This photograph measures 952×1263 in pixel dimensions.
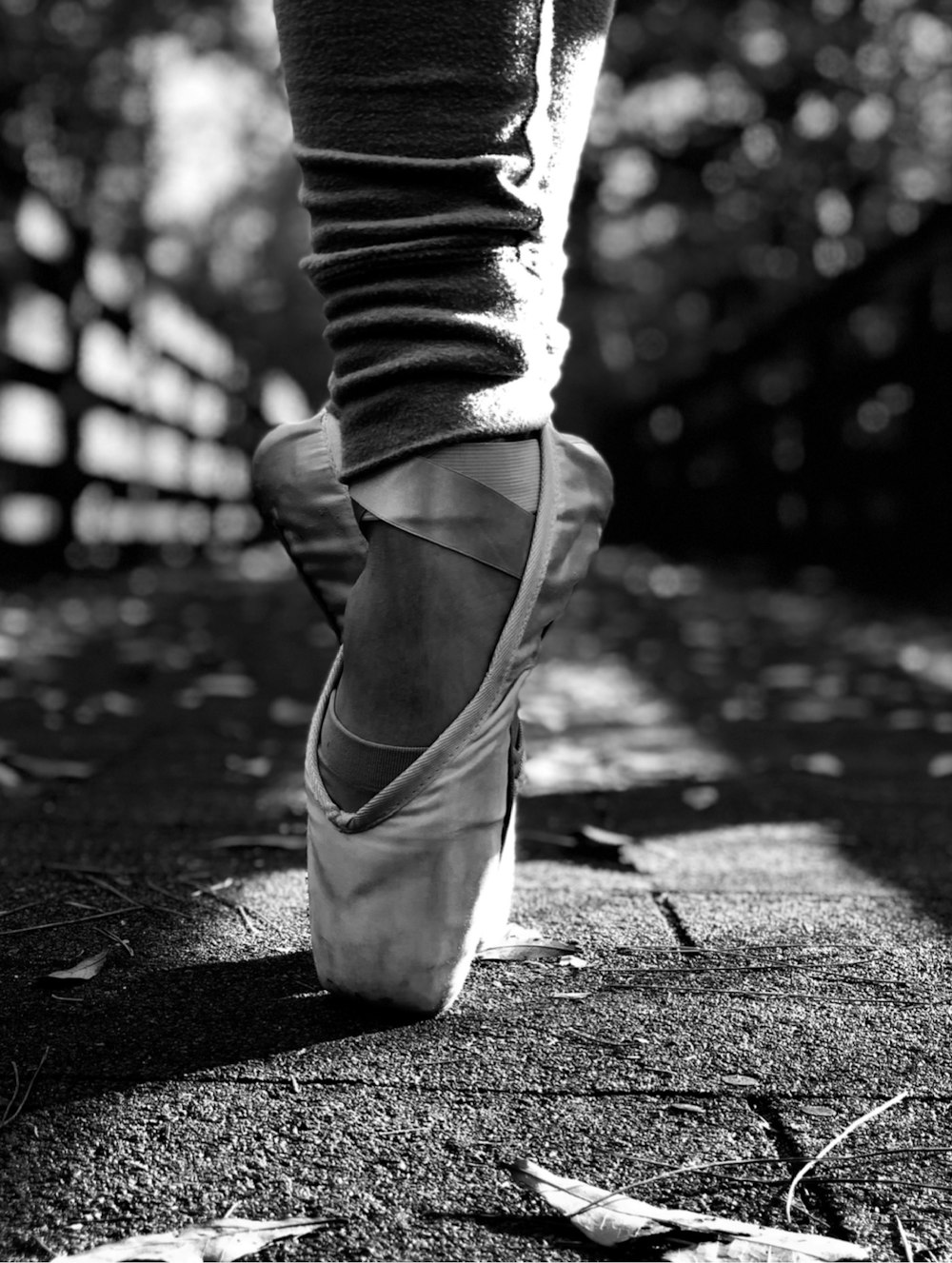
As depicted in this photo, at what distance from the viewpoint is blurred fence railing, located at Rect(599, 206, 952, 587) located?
6.03m

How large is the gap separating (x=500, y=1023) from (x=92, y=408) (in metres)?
5.45

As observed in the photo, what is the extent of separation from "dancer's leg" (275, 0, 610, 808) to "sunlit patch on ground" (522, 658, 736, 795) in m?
0.97

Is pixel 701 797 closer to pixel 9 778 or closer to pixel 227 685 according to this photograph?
pixel 9 778

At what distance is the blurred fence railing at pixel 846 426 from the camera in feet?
19.8

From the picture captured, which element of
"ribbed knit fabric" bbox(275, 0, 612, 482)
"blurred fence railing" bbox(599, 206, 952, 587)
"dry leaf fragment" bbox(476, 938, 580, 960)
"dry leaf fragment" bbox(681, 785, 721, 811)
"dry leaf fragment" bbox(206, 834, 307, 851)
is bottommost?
"blurred fence railing" bbox(599, 206, 952, 587)

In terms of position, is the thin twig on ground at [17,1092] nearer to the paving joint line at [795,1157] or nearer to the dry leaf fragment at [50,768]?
the paving joint line at [795,1157]

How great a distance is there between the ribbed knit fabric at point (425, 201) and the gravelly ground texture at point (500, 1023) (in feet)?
1.40

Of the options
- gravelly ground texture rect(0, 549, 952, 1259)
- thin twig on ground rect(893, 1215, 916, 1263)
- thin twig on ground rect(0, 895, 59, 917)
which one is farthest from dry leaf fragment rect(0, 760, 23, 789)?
thin twig on ground rect(893, 1215, 916, 1263)

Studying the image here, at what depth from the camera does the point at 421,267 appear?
36.7 inches

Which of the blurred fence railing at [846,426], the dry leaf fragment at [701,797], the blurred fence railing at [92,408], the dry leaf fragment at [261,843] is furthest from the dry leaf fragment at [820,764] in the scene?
the blurred fence railing at [846,426]

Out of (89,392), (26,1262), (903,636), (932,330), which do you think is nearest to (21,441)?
(89,392)

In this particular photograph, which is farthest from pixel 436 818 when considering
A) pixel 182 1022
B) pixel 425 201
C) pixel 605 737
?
pixel 605 737

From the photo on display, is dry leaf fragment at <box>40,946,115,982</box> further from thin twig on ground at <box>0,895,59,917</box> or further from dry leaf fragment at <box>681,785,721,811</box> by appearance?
dry leaf fragment at <box>681,785,721,811</box>

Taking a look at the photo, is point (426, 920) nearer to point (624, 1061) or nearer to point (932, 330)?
point (624, 1061)
